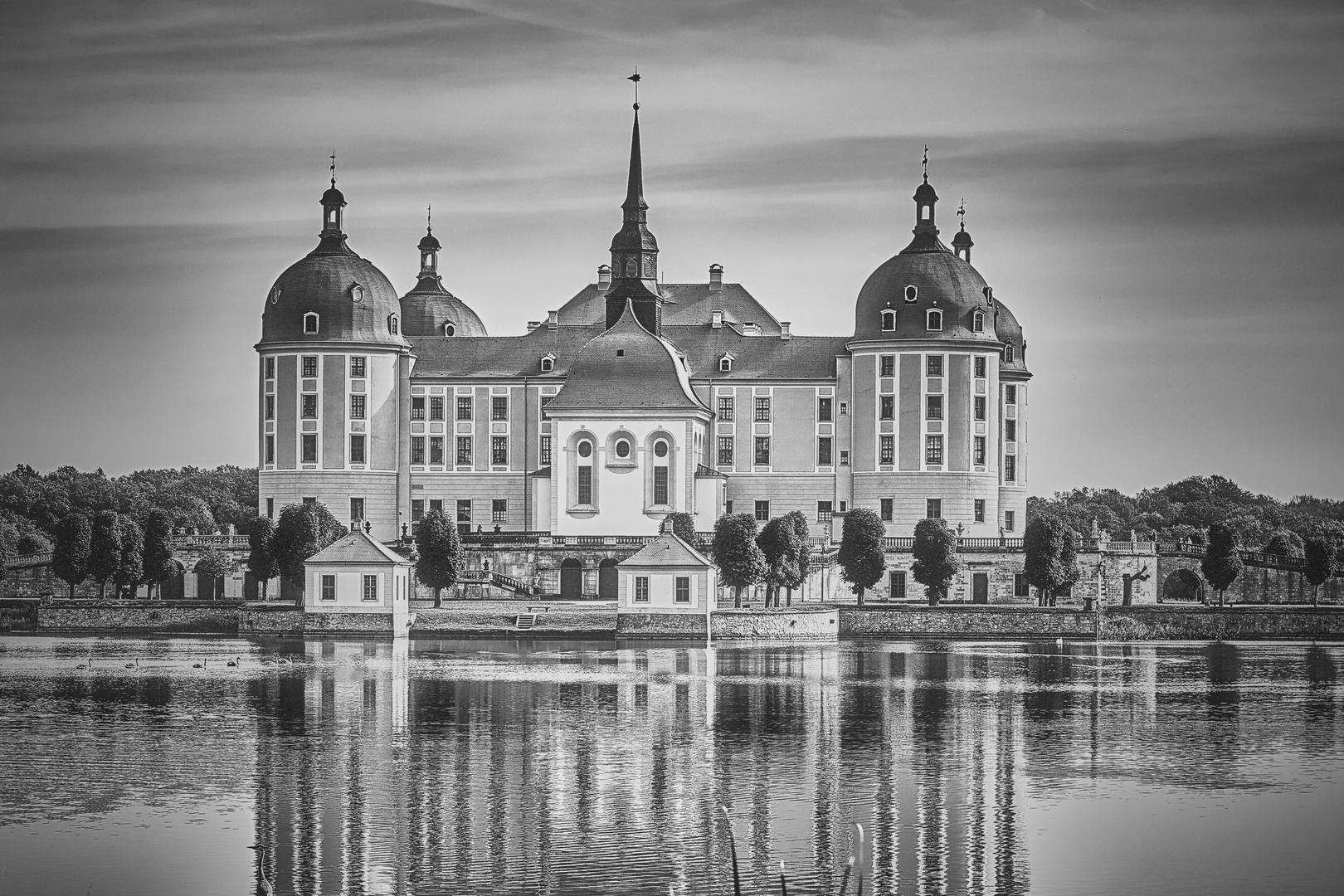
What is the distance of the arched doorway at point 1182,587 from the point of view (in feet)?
277

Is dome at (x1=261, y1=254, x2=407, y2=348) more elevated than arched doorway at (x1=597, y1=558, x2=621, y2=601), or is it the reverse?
dome at (x1=261, y1=254, x2=407, y2=348)

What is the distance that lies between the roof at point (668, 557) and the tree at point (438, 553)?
833cm

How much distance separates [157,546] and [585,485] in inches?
685

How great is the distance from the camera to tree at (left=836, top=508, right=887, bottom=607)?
78.9 m

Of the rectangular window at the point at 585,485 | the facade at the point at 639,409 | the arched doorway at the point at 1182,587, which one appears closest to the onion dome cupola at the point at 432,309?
the facade at the point at 639,409

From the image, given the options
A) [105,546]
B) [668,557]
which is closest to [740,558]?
[668,557]

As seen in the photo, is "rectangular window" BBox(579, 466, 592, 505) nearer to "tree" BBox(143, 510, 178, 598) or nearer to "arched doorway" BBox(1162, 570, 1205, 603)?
"tree" BBox(143, 510, 178, 598)

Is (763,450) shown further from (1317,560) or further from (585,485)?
(1317,560)

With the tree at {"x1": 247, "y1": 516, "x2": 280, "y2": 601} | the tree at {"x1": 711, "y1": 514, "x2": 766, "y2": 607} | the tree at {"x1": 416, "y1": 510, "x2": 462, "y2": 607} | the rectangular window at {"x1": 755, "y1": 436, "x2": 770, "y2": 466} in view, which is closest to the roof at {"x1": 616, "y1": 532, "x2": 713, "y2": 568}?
the tree at {"x1": 711, "y1": 514, "x2": 766, "y2": 607}

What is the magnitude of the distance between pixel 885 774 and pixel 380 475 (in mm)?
Result: 53258

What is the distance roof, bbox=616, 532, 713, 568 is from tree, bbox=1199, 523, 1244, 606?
2221cm

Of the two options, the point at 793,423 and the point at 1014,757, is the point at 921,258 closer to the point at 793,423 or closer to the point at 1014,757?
the point at 793,423

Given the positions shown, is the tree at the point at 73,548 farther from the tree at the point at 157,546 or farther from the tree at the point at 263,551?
the tree at the point at 263,551

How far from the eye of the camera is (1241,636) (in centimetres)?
7606
